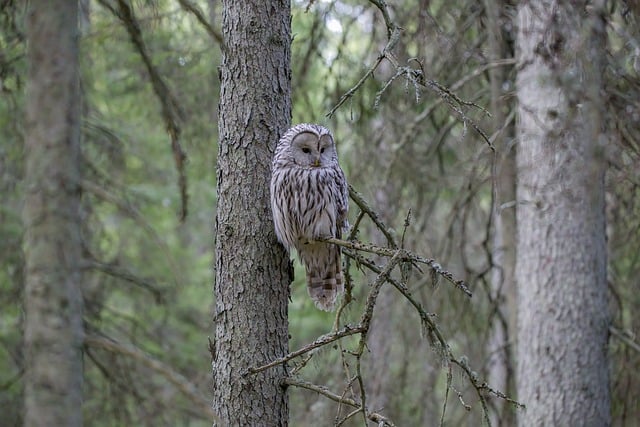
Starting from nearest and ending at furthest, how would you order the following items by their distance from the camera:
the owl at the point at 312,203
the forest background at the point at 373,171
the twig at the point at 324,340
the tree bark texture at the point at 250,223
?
the twig at the point at 324,340 < the tree bark texture at the point at 250,223 < the owl at the point at 312,203 < the forest background at the point at 373,171

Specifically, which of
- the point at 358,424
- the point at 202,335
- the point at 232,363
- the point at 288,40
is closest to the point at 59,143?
the point at 232,363

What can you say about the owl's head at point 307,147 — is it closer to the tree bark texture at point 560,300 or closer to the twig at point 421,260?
the twig at point 421,260

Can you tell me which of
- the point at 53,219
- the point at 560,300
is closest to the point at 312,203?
the point at 53,219

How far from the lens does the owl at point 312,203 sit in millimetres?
3941

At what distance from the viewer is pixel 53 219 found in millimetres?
2199

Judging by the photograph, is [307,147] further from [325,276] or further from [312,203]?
[325,276]

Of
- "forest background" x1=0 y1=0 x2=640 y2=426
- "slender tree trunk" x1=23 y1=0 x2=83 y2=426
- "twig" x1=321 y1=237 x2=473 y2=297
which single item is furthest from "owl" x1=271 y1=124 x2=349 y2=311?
"slender tree trunk" x1=23 y1=0 x2=83 y2=426

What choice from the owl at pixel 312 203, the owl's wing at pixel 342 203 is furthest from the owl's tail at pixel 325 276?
the owl's wing at pixel 342 203

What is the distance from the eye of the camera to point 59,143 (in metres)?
2.22

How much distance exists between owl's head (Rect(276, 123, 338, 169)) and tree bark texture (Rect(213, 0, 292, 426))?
0.06 meters

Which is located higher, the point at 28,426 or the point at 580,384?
the point at 580,384

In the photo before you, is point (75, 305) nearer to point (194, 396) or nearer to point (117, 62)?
point (194, 396)

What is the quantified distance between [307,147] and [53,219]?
2.15 meters

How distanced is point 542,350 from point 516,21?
2630 mm
